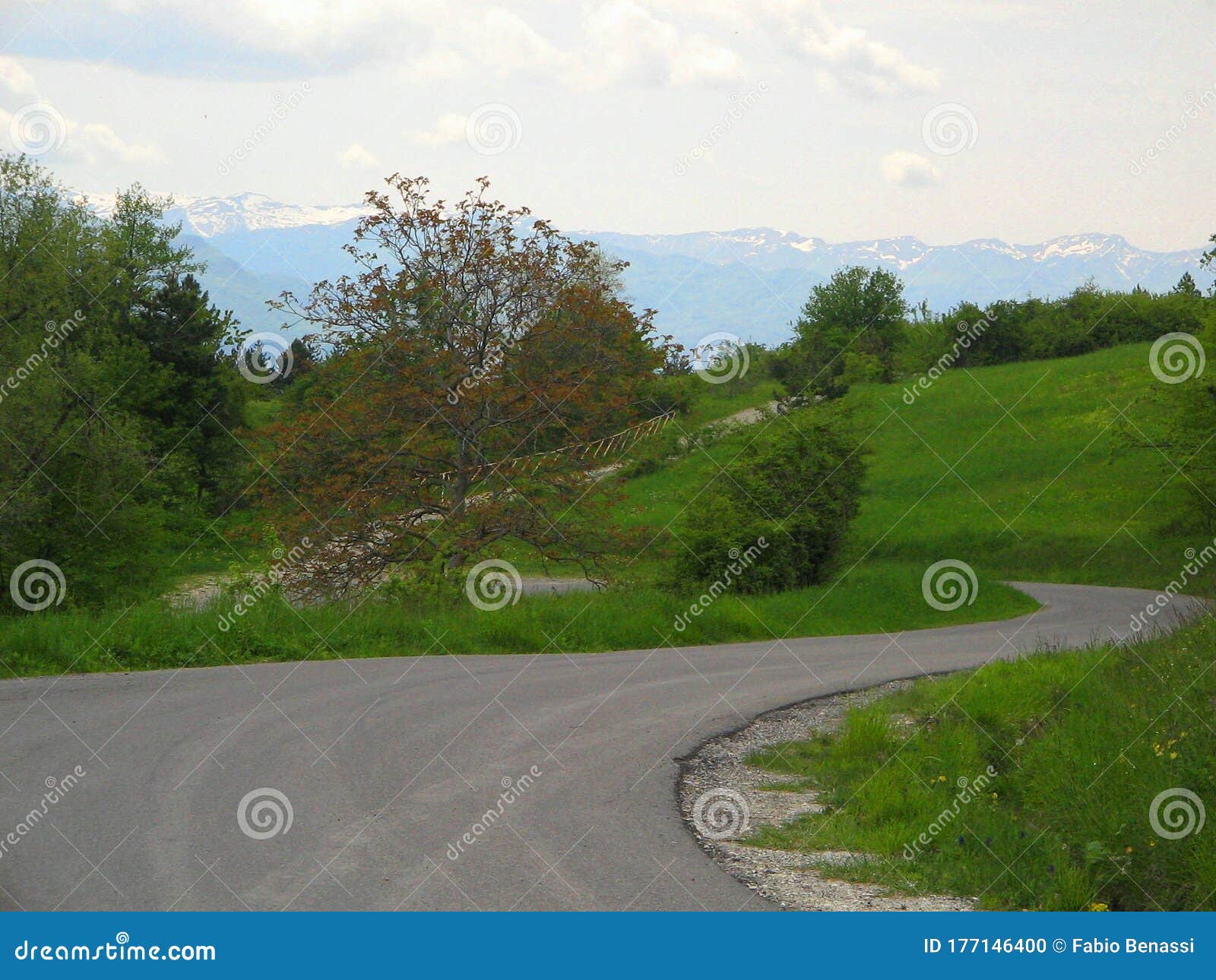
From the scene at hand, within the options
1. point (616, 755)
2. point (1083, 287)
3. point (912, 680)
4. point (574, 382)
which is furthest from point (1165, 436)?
point (1083, 287)

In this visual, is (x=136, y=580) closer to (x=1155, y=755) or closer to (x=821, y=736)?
(x=821, y=736)

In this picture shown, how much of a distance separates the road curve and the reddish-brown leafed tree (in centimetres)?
917

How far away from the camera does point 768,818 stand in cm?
859

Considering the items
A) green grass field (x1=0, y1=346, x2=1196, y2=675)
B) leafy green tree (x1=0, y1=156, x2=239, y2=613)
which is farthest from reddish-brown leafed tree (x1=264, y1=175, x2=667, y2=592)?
leafy green tree (x1=0, y1=156, x2=239, y2=613)

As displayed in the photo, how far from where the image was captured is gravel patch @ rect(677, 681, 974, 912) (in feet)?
21.6

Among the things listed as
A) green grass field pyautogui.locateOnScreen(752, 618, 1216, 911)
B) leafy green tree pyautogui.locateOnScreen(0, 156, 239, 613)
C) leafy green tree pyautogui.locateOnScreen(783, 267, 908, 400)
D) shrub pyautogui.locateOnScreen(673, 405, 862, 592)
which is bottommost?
leafy green tree pyautogui.locateOnScreen(0, 156, 239, 613)

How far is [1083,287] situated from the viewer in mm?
95750

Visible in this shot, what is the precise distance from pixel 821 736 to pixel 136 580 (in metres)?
21.5

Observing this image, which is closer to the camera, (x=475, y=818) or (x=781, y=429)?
(x=475, y=818)

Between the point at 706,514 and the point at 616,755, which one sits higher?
the point at 706,514

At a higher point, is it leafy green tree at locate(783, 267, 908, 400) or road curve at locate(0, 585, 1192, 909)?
leafy green tree at locate(783, 267, 908, 400)

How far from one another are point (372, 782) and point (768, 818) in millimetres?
3079

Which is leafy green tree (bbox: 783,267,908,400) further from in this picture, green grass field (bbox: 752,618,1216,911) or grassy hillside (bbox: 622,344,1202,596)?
green grass field (bbox: 752,618,1216,911)

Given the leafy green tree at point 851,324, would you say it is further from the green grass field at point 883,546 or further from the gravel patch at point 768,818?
the gravel patch at point 768,818
